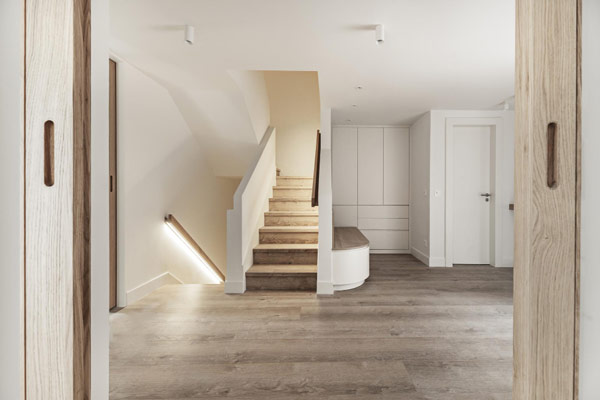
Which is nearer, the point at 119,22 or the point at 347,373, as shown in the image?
the point at 347,373

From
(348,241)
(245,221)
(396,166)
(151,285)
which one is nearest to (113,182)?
(151,285)

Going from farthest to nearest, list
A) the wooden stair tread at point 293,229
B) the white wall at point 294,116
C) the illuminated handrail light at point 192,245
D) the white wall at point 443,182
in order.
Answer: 1. the white wall at point 294,116
2. the white wall at point 443,182
3. the wooden stair tread at point 293,229
4. the illuminated handrail light at point 192,245

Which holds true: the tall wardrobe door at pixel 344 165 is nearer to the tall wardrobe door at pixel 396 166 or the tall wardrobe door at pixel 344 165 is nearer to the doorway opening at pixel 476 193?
the tall wardrobe door at pixel 396 166

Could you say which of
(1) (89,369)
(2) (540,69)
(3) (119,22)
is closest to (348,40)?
(3) (119,22)

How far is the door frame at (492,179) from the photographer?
4570 mm

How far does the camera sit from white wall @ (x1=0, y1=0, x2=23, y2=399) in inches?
31.4

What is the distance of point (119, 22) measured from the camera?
86.5 inches

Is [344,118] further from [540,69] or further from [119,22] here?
[540,69]

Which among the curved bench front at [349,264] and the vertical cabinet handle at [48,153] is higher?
the vertical cabinet handle at [48,153]

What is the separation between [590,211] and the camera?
77 cm

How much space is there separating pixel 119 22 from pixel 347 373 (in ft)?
9.04

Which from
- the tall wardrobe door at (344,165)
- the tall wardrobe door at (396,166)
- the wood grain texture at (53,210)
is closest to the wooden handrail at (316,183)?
the tall wardrobe door at (344,165)

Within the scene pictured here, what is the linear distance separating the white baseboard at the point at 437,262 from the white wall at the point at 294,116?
2.67m

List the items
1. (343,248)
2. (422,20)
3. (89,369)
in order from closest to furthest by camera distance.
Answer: (89,369), (422,20), (343,248)
